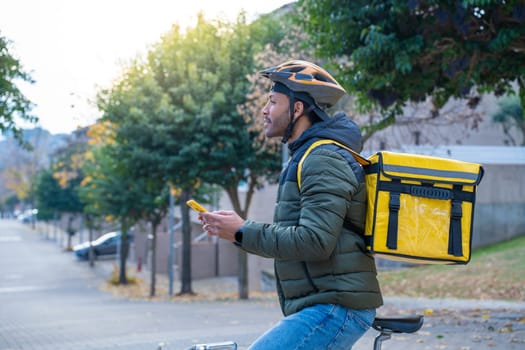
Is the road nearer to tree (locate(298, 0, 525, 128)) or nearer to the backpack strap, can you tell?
the backpack strap

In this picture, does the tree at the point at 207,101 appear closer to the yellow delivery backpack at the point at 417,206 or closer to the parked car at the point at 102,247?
the yellow delivery backpack at the point at 417,206

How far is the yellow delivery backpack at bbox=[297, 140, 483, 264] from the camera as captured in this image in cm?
260

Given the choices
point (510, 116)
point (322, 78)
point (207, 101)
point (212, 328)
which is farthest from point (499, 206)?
point (322, 78)

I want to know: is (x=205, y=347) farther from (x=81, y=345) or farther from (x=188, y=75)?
(x=188, y=75)

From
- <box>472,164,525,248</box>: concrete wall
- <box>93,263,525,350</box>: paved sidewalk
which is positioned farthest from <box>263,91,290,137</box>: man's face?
<box>472,164,525,248</box>: concrete wall

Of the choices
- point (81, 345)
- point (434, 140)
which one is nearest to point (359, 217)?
point (81, 345)

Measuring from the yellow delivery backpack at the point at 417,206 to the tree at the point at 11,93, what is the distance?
11.2 metres

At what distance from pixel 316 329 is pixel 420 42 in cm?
722

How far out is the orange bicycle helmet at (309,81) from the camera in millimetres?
2766

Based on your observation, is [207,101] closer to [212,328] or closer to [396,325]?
[212,328]

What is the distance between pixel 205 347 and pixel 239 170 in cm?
1583

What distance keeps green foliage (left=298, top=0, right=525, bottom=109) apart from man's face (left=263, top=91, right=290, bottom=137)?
6361mm

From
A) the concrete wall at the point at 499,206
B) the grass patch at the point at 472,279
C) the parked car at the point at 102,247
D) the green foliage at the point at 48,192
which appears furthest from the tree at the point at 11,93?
the green foliage at the point at 48,192

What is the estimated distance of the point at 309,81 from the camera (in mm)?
2770
